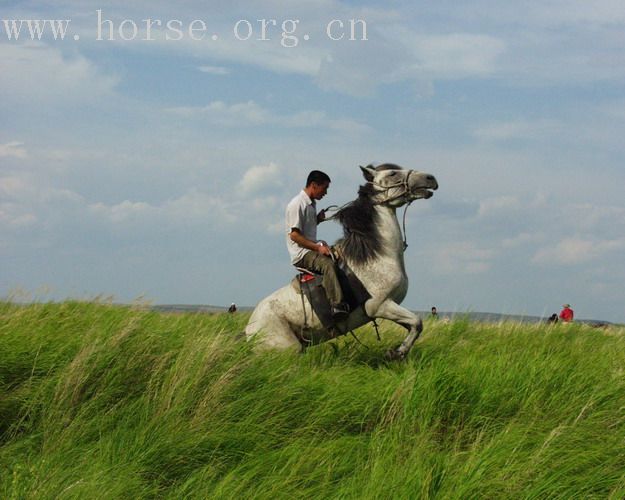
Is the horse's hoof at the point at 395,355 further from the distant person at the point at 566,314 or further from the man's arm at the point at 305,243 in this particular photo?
the distant person at the point at 566,314

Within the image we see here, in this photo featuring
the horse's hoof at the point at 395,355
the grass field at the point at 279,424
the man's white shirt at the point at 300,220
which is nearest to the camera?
the grass field at the point at 279,424

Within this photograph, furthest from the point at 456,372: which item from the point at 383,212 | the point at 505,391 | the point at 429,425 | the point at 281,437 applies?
the point at 383,212

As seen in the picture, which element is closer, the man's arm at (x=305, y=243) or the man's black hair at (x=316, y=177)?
the man's arm at (x=305, y=243)

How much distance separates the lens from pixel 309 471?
5086 millimetres

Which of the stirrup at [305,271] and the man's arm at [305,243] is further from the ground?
the man's arm at [305,243]

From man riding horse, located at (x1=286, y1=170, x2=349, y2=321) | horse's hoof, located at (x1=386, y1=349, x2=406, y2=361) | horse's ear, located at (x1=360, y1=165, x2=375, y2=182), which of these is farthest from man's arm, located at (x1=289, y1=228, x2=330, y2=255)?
horse's hoof, located at (x1=386, y1=349, x2=406, y2=361)

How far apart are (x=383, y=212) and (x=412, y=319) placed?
1236 mm

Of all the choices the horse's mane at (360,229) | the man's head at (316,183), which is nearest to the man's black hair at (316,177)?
the man's head at (316,183)

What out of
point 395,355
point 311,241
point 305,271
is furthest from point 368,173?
point 395,355

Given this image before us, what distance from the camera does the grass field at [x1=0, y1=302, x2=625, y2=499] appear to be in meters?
4.69

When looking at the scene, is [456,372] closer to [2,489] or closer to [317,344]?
[317,344]

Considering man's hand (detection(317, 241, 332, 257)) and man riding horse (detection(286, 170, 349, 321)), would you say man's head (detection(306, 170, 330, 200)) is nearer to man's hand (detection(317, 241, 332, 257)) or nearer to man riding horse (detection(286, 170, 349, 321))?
man riding horse (detection(286, 170, 349, 321))

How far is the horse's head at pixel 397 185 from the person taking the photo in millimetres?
8320

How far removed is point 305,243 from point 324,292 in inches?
22.1
